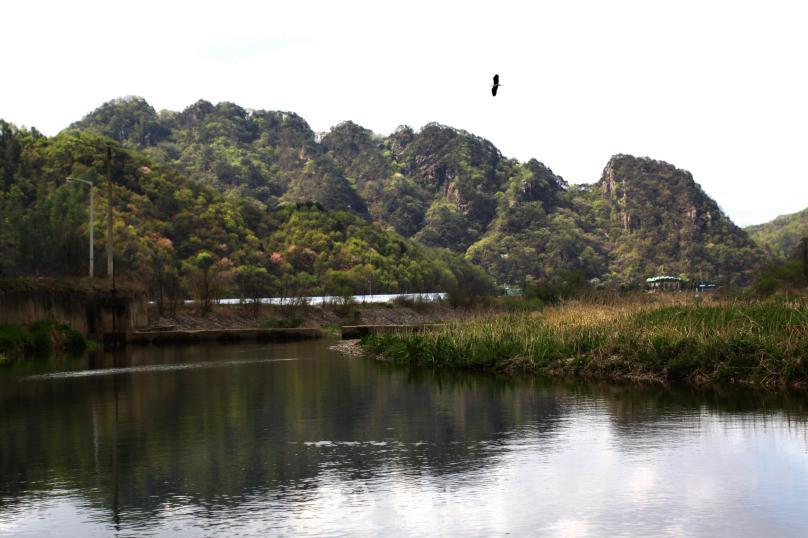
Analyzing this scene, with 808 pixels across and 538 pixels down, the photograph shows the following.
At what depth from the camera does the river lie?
10.6 metres

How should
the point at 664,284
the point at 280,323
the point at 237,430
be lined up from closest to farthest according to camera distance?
the point at 237,430
the point at 280,323
the point at 664,284

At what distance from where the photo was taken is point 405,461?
14.4 m

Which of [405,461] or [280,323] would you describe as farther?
[280,323]

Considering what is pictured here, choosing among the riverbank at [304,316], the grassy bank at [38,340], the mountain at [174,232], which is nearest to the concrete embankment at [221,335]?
the riverbank at [304,316]

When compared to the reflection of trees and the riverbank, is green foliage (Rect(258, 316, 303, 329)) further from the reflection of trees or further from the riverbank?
the reflection of trees

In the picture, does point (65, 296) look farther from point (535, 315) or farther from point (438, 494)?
point (438, 494)

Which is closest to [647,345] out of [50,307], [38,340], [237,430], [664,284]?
[237,430]

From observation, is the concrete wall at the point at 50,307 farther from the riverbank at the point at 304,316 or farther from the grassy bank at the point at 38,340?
the riverbank at the point at 304,316

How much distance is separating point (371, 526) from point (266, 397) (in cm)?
1423

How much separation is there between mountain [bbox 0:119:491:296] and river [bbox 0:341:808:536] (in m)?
56.5

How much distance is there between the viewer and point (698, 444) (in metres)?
15.3

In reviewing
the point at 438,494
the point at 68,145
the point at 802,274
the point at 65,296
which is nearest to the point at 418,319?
the point at 802,274

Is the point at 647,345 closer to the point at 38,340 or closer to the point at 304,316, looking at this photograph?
the point at 38,340

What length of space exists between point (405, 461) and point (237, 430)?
15.2ft
